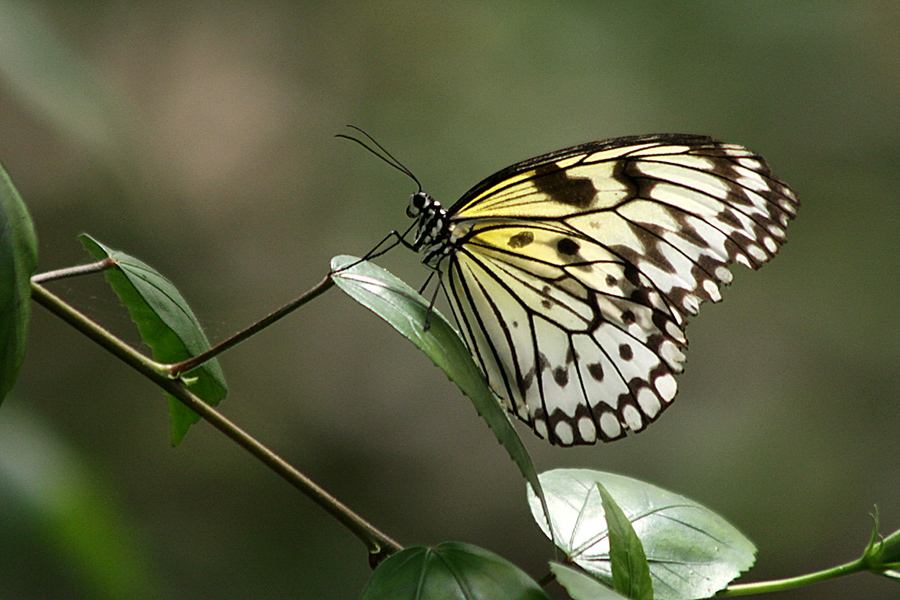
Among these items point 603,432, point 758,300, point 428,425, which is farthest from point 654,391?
point 758,300

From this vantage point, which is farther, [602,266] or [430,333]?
[602,266]

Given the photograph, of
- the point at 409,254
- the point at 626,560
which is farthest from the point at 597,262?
the point at 409,254

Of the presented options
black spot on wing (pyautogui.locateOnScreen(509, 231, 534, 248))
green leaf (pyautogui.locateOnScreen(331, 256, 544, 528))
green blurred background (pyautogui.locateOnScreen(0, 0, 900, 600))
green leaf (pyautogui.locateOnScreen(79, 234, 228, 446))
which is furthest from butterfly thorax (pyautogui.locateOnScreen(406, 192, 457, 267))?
green blurred background (pyautogui.locateOnScreen(0, 0, 900, 600))

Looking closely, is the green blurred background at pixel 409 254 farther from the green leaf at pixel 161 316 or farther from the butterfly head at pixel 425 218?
the green leaf at pixel 161 316

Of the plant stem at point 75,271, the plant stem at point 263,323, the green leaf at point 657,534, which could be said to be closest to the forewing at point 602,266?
the green leaf at point 657,534

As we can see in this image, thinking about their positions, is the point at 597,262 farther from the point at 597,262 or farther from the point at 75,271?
the point at 75,271

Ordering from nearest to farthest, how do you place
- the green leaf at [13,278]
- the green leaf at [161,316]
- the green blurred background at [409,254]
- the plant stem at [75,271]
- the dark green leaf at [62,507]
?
the green leaf at [13,278], the plant stem at [75,271], the green leaf at [161,316], the dark green leaf at [62,507], the green blurred background at [409,254]

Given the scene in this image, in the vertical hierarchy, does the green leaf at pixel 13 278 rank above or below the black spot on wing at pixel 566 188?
below
